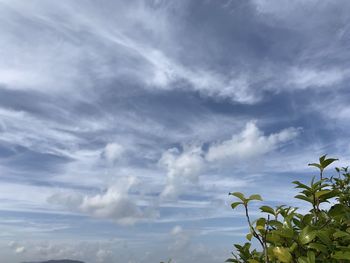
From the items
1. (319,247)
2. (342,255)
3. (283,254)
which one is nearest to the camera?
(342,255)

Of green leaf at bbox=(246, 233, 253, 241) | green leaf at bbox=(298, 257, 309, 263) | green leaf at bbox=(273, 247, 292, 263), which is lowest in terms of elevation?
green leaf at bbox=(298, 257, 309, 263)

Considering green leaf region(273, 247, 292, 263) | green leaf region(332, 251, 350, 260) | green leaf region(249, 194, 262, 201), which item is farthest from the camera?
green leaf region(249, 194, 262, 201)

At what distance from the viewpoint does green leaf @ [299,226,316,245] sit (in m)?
5.12

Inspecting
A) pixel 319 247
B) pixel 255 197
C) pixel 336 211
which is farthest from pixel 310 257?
pixel 336 211

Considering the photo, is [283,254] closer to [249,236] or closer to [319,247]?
[319,247]

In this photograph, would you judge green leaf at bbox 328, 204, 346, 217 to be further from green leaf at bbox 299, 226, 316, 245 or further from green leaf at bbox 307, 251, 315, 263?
green leaf at bbox 307, 251, 315, 263

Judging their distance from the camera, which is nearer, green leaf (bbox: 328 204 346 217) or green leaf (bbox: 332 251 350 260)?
green leaf (bbox: 332 251 350 260)

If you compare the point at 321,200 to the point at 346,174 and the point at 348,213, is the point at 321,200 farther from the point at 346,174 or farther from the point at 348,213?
the point at 346,174

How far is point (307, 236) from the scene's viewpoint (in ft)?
17.0

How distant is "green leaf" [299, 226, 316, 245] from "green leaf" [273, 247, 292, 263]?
262 millimetres

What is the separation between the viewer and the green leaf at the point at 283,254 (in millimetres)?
5219

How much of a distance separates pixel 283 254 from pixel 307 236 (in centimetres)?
43

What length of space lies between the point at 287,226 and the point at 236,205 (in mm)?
824

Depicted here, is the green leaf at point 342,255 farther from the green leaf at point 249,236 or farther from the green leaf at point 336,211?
the green leaf at point 249,236
